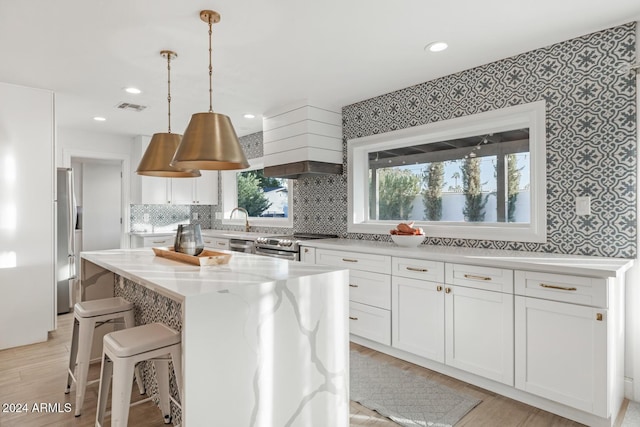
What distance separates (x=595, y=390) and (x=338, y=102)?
3143 millimetres

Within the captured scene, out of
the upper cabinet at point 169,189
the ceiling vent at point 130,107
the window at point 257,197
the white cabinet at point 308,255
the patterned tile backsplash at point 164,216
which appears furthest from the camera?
the patterned tile backsplash at point 164,216

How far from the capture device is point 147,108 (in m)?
4.07

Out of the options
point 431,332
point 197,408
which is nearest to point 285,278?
point 197,408

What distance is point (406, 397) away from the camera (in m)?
2.39

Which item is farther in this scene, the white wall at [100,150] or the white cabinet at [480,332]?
the white wall at [100,150]

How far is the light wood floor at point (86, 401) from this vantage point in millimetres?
2119

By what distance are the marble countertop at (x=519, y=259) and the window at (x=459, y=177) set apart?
0.99 feet

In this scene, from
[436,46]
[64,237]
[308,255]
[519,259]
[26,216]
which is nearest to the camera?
[519,259]

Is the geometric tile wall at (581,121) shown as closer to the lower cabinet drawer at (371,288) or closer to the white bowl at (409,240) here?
the white bowl at (409,240)

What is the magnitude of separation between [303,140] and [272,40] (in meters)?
1.42

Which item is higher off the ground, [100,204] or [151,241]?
[100,204]

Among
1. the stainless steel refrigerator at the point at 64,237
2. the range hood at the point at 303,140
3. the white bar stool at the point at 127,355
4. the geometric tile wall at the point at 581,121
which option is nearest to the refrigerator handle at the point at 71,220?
the stainless steel refrigerator at the point at 64,237

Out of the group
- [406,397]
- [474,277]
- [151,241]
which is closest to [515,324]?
[474,277]

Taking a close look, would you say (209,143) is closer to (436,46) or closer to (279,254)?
(436,46)
